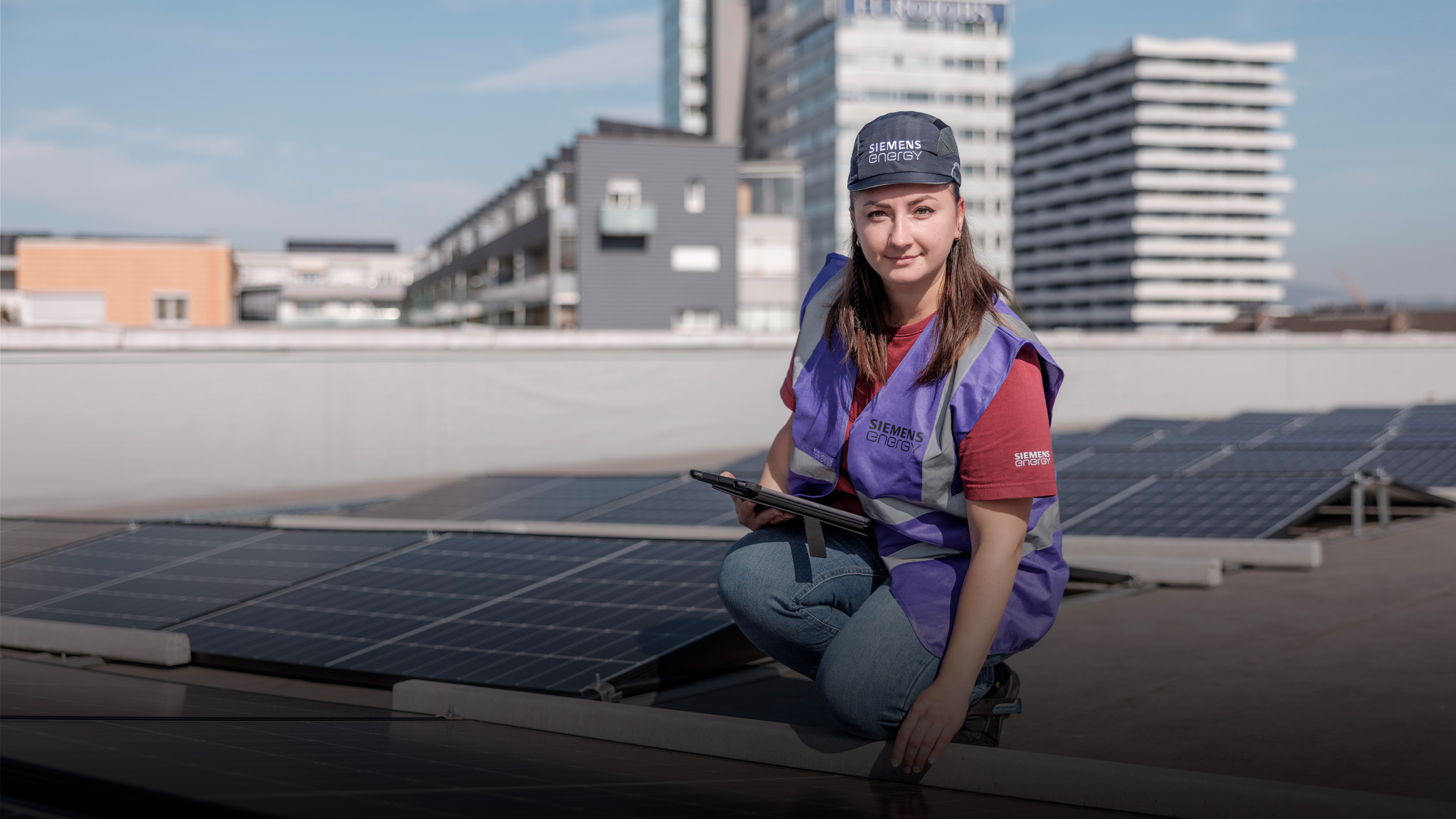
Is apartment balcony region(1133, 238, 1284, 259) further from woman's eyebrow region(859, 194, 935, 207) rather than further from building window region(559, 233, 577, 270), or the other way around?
woman's eyebrow region(859, 194, 935, 207)

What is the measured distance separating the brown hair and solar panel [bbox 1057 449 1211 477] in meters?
7.34

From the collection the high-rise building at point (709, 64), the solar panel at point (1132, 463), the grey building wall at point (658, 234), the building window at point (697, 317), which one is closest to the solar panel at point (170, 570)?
the solar panel at point (1132, 463)

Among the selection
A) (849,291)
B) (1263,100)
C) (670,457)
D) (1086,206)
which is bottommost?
(670,457)

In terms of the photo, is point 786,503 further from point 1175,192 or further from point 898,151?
point 1175,192

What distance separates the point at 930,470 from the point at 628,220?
5071cm

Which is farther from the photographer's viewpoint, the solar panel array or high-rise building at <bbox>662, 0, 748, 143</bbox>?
high-rise building at <bbox>662, 0, 748, 143</bbox>

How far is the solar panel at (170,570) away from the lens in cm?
617

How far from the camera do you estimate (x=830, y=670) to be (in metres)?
2.95

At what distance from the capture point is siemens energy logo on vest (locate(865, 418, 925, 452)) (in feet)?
9.52

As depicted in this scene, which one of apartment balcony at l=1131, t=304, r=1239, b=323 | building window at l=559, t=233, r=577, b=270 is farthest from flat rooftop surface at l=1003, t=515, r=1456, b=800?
apartment balcony at l=1131, t=304, r=1239, b=323

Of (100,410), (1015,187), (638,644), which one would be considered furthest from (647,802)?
(1015,187)

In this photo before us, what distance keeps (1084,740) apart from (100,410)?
17726 mm

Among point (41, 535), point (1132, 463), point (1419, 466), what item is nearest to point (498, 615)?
point (41, 535)

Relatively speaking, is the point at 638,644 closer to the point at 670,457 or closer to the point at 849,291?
the point at 849,291
